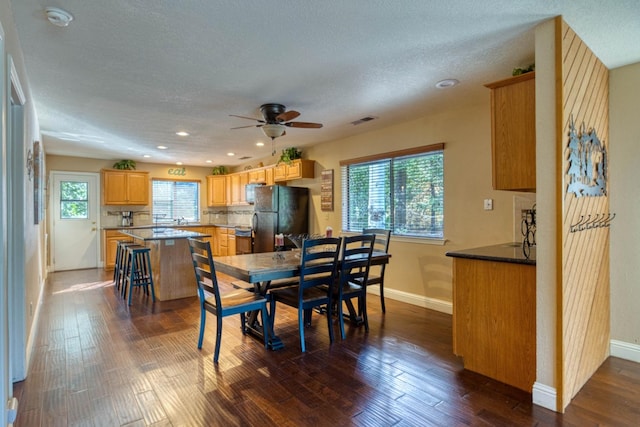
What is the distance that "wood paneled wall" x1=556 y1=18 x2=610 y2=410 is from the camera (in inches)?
80.5

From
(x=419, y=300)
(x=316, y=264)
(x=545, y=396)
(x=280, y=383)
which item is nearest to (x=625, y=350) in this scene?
(x=545, y=396)

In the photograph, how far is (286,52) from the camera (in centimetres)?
Result: 248

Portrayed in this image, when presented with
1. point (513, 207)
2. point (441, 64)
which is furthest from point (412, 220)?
point (441, 64)

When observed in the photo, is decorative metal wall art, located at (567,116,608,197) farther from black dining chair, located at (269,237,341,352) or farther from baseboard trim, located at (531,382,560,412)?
black dining chair, located at (269,237,341,352)

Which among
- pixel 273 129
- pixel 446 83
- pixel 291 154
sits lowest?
pixel 273 129

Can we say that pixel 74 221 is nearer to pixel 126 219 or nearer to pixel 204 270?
pixel 126 219

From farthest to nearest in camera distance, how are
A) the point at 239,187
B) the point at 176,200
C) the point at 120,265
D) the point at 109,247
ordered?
the point at 176,200, the point at 239,187, the point at 109,247, the point at 120,265

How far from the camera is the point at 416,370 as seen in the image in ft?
8.48

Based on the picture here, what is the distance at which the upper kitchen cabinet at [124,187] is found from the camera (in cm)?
728

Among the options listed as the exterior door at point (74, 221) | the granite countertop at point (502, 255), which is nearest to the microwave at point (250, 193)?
the exterior door at point (74, 221)

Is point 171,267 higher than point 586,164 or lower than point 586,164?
lower

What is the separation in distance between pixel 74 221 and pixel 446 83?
7724mm

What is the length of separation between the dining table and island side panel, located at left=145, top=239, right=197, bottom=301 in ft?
5.59

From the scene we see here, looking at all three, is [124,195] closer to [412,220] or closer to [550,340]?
[412,220]
